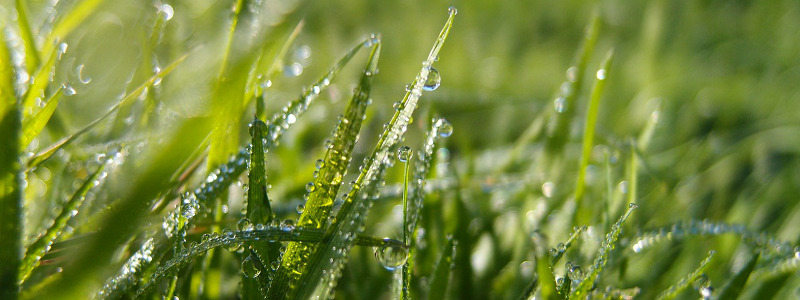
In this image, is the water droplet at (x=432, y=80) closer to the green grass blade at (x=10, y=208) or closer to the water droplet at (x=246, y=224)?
the water droplet at (x=246, y=224)

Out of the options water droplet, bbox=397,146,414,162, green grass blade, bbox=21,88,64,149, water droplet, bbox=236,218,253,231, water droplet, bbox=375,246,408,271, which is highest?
green grass blade, bbox=21,88,64,149

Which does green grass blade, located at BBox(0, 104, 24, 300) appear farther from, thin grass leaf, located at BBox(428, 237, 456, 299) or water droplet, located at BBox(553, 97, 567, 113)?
water droplet, located at BBox(553, 97, 567, 113)

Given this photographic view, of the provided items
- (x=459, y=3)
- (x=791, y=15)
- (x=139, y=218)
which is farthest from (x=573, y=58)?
(x=139, y=218)

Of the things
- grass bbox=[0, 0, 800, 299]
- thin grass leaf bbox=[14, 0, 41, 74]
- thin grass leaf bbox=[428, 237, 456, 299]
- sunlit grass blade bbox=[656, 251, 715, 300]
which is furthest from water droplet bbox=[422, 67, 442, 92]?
thin grass leaf bbox=[14, 0, 41, 74]

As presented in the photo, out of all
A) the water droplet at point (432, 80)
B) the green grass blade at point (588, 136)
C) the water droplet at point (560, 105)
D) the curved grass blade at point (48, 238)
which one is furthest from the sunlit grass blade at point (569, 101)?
the curved grass blade at point (48, 238)

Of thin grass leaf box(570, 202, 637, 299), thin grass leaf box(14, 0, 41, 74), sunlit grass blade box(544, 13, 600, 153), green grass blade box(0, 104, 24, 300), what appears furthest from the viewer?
sunlit grass blade box(544, 13, 600, 153)
